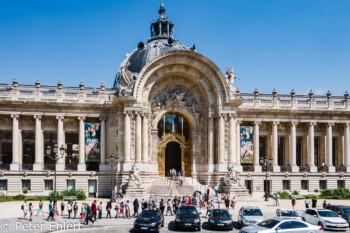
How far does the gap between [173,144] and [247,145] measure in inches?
370

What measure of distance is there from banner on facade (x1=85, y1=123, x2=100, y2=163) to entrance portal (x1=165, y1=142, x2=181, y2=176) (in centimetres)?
870

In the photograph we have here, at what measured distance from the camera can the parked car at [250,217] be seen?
90.4ft

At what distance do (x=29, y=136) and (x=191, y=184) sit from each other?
20.6m

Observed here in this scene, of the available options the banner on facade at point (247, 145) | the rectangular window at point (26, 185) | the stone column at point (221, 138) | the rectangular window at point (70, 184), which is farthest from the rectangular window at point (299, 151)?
the rectangular window at point (26, 185)

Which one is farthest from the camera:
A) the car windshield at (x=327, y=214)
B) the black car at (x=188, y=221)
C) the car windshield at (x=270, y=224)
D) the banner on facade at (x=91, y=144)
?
the banner on facade at (x=91, y=144)

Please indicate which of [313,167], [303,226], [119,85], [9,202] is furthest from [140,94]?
[303,226]

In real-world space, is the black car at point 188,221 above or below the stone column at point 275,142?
below

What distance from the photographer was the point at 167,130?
5253 cm

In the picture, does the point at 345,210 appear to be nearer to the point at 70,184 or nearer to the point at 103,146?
the point at 103,146

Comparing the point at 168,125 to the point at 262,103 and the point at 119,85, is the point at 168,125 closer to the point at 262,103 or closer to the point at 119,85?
the point at 119,85

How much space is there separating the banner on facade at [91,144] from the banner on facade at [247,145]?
1810 centimetres

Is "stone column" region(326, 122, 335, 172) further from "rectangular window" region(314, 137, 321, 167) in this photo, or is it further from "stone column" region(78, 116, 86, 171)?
"stone column" region(78, 116, 86, 171)

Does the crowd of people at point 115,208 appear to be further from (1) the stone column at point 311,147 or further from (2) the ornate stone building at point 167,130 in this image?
(1) the stone column at point 311,147

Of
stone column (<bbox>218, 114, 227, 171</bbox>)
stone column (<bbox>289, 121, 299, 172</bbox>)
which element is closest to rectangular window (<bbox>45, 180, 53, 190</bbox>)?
stone column (<bbox>218, 114, 227, 171</bbox>)
